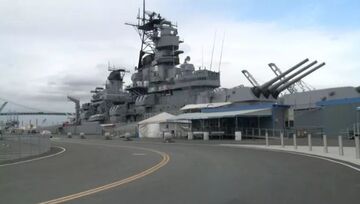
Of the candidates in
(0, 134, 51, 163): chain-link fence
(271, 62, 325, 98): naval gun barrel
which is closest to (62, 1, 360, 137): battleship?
(271, 62, 325, 98): naval gun barrel

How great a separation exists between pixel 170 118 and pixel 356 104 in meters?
25.4

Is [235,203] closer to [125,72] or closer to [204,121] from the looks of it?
[204,121]

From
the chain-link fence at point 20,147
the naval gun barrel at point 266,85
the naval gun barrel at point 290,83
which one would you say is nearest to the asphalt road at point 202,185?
the chain-link fence at point 20,147

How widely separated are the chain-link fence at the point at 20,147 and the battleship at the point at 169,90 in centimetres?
3705

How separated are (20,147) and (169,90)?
192 ft

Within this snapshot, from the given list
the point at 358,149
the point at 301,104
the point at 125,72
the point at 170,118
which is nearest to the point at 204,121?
the point at 170,118

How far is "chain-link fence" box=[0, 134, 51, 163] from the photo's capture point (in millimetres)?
27941

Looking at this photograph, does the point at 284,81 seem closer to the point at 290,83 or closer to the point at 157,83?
the point at 290,83

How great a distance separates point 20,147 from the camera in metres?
29.2

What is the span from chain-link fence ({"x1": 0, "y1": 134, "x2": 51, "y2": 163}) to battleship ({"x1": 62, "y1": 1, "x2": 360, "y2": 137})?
37.1 m

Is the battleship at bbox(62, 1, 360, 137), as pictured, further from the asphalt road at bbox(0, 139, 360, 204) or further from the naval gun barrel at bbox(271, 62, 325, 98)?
the asphalt road at bbox(0, 139, 360, 204)

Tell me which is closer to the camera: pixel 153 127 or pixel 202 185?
pixel 202 185

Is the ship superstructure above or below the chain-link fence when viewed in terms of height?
above

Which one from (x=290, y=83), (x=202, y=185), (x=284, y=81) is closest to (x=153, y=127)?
(x=284, y=81)
